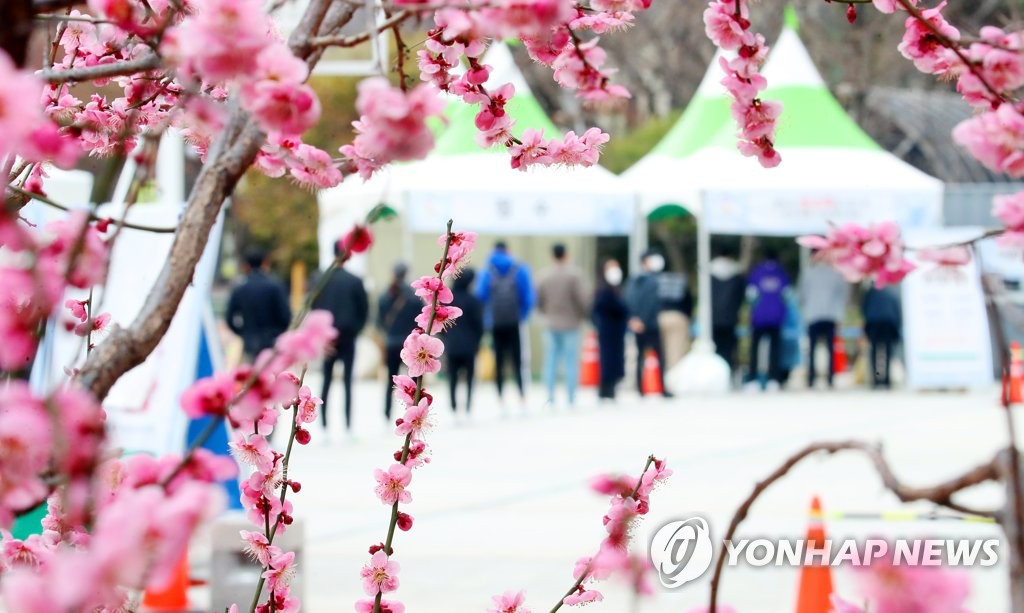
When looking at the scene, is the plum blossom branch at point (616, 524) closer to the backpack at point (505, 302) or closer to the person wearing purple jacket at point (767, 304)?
the backpack at point (505, 302)

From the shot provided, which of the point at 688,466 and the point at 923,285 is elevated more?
the point at 923,285

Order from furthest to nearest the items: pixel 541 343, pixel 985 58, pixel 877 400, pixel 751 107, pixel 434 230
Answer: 1. pixel 541 343
2. pixel 434 230
3. pixel 877 400
4. pixel 751 107
5. pixel 985 58

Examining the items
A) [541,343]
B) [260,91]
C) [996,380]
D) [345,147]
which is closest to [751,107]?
[345,147]

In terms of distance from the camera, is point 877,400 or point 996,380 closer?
point 877,400

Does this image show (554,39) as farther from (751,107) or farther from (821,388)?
(821,388)

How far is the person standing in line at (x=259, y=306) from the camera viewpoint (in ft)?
37.8

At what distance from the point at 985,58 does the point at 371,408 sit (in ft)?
46.6

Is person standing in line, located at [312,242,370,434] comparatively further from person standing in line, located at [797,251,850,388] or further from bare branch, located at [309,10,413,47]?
bare branch, located at [309,10,413,47]

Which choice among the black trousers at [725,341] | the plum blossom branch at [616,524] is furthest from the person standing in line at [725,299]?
the plum blossom branch at [616,524]

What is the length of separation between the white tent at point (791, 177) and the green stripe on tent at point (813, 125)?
12mm

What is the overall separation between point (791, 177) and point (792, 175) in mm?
44

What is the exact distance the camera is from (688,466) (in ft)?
33.8

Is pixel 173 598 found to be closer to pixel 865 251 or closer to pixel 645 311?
pixel 865 251

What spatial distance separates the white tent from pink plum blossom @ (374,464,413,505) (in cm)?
1364
